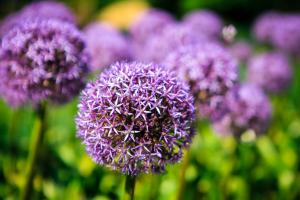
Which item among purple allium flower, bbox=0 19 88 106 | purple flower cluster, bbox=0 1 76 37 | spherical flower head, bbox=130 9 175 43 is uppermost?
spherical flower head, bbox=130 9 175 43

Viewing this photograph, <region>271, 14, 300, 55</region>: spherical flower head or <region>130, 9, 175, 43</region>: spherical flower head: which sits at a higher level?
<region>271, 14, 300, 55</region>: spherical flower head

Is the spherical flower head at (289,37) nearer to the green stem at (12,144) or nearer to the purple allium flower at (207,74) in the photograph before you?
the purple allium flower at (207,74)

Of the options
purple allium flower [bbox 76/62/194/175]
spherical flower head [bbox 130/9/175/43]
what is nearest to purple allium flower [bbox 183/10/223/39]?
spherical flower head [bbox 130/9/175/43]

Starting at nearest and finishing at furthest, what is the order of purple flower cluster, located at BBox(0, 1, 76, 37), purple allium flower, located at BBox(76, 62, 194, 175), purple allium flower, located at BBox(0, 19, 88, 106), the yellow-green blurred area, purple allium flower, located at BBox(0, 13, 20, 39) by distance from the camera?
purple allium flower, located at BBox(76, 62, 194, 175)
purple allium flower, located at BBox(0, 19, 88, 106)
the yellow-green blurred area
purple allium flower, located at BBox(0, 13, 20, 39)
purple flower cluster, located at BBox(0, 1, 76, 37)

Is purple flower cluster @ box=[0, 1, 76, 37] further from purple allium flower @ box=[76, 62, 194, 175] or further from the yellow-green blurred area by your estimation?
purple allium flower @ box=[76, 62, 194, 175]

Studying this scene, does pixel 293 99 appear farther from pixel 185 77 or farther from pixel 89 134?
pixel 89 134

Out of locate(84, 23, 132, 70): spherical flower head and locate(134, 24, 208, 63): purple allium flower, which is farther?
locate(84, 23, 132, 70): spherical flower head

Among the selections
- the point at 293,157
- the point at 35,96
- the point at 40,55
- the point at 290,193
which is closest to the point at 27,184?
the point at 35,96

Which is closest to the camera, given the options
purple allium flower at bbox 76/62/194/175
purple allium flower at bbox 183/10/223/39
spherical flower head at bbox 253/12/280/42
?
purple allium flower at bbox 76/62/194/175
